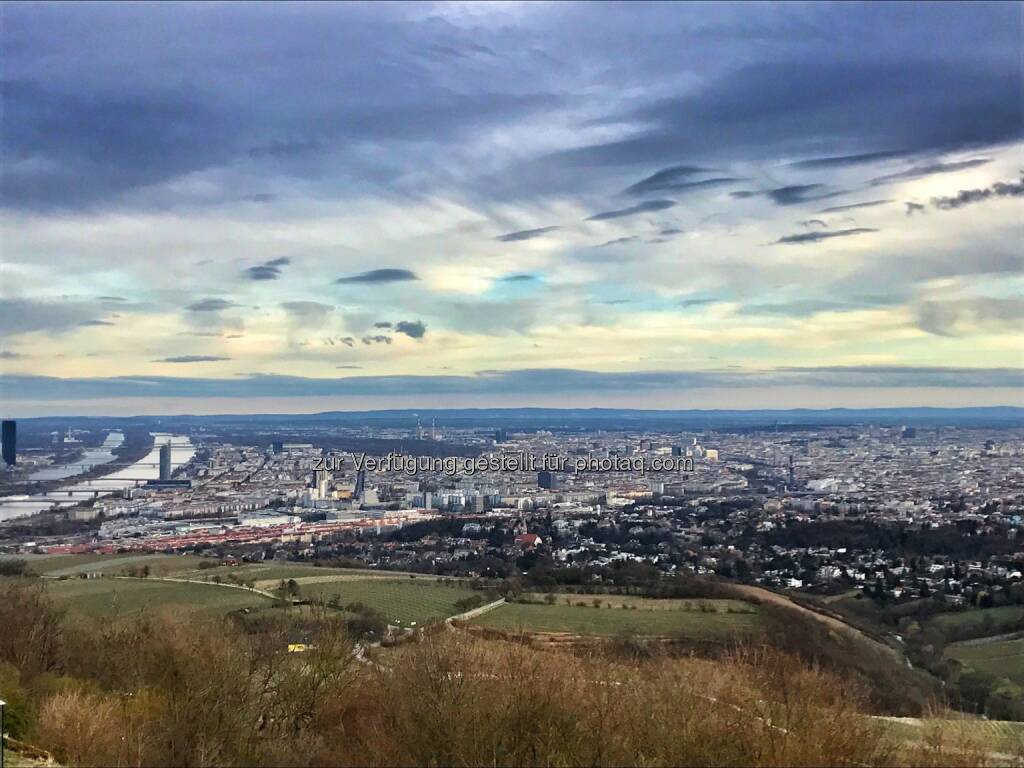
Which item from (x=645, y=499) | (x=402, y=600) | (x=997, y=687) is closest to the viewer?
(x=997, y=687)

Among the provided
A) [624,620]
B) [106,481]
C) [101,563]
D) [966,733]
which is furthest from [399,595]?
[106,481]

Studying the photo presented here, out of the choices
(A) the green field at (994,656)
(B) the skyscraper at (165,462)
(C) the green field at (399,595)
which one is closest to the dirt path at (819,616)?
(A) the green field at (994,656)

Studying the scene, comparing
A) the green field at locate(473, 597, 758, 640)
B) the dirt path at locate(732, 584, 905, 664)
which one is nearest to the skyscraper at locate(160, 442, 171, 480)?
the green field at locate(473, 597, 758, 640)

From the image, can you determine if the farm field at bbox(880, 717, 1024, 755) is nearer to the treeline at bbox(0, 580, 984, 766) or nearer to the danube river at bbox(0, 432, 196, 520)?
the treeline at bbox(0, 580, 984, 766)

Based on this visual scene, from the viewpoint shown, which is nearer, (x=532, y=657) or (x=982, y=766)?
(x=982, y=766)

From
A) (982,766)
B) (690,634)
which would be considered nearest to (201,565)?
(690,634)

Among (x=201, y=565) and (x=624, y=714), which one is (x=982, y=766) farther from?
(x=201, y=565)

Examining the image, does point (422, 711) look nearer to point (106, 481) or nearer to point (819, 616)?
point (819, 616)
